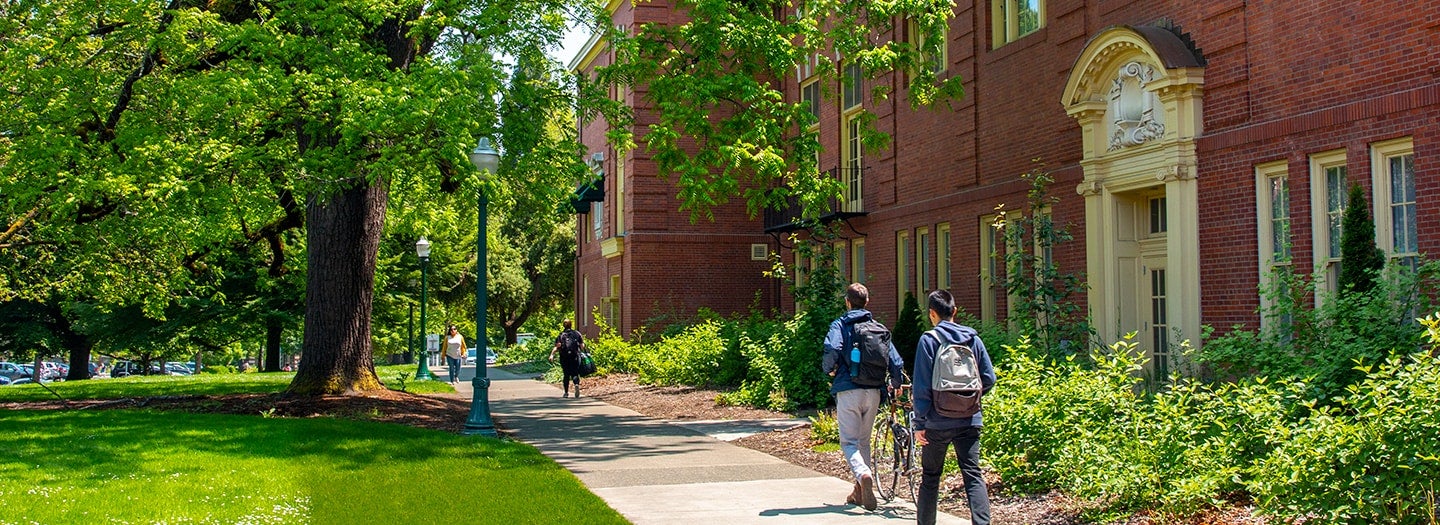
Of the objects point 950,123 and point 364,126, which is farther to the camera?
point 950,123

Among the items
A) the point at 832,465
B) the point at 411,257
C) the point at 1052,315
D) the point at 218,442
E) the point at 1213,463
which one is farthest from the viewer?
the point at 411,257

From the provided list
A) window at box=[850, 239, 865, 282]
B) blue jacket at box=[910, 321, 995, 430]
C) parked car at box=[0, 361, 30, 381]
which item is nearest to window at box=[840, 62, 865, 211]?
window at box=[850, 239, 865, 282]

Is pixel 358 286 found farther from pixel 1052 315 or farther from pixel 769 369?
pixel 1052 315

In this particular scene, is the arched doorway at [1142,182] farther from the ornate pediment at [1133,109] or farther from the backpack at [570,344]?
the backpack at [570,344]

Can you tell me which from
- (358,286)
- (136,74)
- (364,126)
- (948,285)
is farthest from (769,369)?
(136,74)

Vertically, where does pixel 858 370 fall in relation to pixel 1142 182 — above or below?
below

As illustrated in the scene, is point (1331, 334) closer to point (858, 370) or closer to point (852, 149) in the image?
point (858, 370)

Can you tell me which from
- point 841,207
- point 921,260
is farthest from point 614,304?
point 921,260

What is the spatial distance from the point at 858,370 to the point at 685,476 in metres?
2.78

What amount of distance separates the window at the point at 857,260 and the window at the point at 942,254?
3.73m

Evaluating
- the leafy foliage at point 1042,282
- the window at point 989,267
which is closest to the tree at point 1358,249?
the leafy foliage at point 1042,282

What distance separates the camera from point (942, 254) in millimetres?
21719

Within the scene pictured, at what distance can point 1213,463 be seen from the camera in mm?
8695

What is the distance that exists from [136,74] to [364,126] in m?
5.00
